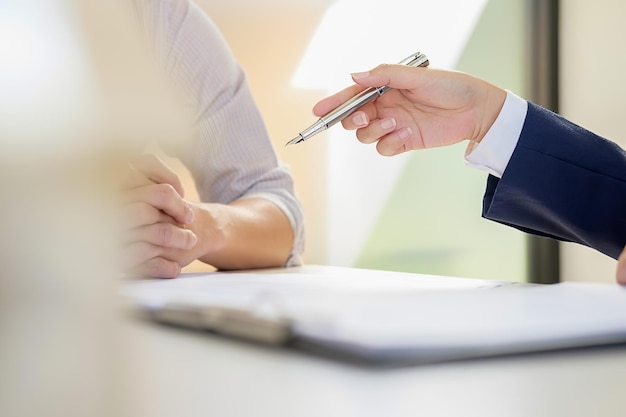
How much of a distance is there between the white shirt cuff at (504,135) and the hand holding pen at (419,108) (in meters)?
0.03

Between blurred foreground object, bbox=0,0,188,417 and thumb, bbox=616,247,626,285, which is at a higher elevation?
blurred foreground object, bbox=0,0,188,417

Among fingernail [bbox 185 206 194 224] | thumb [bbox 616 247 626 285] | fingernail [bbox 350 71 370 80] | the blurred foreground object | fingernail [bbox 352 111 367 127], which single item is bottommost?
fingernail [bbox 185 206 194 224]

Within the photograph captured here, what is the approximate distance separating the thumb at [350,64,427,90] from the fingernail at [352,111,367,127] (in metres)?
0.05

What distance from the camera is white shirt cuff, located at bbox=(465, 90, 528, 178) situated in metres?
0.66

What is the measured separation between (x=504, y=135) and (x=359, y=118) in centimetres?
15

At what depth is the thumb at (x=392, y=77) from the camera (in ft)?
2.17

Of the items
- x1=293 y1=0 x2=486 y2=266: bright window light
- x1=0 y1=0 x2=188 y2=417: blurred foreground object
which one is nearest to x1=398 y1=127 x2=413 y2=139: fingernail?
x1=0 y1=0 x2=188 y2=417: blurred foreground object

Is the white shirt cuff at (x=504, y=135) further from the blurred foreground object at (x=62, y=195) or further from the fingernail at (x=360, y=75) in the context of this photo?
the blurred foreground object at (x=62, y=195)

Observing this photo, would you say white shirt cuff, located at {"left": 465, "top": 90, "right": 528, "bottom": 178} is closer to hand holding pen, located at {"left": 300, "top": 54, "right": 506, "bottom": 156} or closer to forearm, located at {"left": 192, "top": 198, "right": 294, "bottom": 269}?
hand holding pen, located at {"left": 300, "top": 54, "right": 506, "bottom": 156}

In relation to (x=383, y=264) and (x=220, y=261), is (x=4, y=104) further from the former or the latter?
(x=383, y=264)

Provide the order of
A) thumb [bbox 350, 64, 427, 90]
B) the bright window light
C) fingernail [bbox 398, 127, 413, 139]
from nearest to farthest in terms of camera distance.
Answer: thumb [bbox 350, 64, 427, 90], fingernail [bbox 398, 127, 413, 139], the bright window light

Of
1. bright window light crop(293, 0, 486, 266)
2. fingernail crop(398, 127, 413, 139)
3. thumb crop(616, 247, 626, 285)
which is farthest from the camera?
bright window light crop(293, 0, 486, 266)

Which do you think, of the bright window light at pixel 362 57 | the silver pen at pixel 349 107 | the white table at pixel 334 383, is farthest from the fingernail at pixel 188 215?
the bright window light at pixel 362 57

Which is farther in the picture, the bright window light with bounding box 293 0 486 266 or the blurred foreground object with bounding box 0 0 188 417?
the bright window light with bounding box 293 0 486 266
